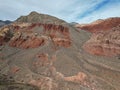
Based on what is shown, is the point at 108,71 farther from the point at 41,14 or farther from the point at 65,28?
the point at 41,14

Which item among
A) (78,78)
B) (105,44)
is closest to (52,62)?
(78,78)

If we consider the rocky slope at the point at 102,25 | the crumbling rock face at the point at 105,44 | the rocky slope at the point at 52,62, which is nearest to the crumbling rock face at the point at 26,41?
the rocky slope at the point at 52,62

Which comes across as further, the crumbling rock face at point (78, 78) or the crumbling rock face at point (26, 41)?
the crumbling rock face at point (26, 41)

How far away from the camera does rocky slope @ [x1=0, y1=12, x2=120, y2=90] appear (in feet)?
138

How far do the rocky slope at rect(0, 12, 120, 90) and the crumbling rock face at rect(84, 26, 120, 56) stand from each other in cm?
223

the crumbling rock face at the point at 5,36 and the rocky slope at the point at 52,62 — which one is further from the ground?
the crumbling rock face at the point at 5,36

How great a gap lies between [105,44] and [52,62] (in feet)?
43.4

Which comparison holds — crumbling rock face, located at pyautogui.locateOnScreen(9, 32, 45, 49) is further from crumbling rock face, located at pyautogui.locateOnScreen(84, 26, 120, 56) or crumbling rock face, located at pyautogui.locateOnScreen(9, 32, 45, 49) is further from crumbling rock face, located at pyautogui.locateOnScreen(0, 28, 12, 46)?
crumbling rock face, located at pyautogui.locateOnScreen(84, 26, 120, 56)

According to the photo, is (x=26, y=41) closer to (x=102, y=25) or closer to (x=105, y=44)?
(x=105, y=44)

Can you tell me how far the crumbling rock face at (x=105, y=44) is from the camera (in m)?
52.9

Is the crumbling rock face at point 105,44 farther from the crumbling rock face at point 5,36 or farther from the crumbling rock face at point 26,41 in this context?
the crumbling rock face at point 5,36

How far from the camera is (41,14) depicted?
79.3 m

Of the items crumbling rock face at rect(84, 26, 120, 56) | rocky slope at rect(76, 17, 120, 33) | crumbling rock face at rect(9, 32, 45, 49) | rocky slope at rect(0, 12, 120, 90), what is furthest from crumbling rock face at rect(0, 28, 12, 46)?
rocky slope at rect(76, 17, 120, 33)

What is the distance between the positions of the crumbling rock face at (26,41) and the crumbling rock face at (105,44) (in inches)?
429
